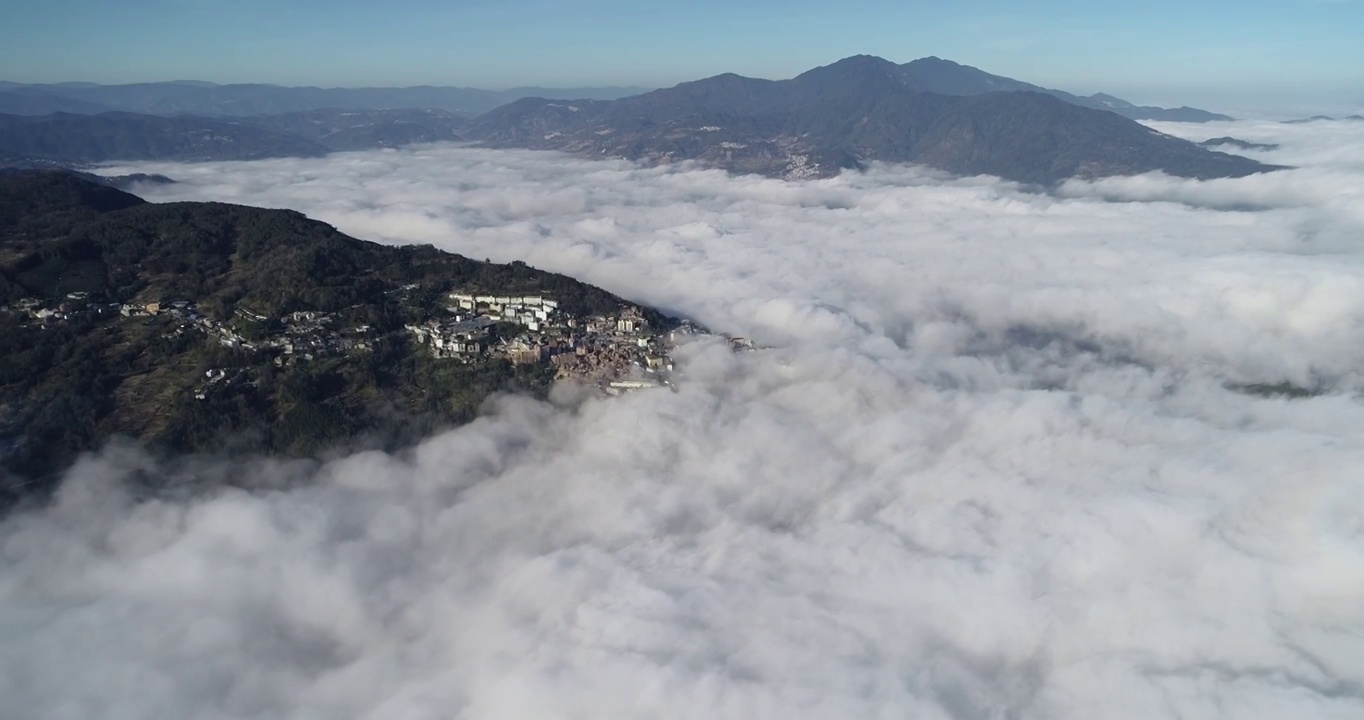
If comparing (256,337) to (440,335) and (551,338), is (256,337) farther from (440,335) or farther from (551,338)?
(551,338)

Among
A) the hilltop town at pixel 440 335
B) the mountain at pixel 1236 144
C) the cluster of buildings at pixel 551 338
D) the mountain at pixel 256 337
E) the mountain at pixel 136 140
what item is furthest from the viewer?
the mountain at pixel 1236 144

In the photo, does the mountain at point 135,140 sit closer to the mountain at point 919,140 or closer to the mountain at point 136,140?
the mountain at point 136,140

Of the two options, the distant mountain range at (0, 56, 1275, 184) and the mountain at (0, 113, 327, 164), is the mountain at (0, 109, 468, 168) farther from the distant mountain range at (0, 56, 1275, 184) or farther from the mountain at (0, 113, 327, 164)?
the distant mountain range at (0, 56, 1275, 184)

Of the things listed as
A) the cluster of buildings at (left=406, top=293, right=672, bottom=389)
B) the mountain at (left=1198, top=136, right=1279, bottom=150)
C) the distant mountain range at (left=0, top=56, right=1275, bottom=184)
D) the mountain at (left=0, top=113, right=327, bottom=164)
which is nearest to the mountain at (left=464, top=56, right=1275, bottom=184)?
the distant mountain range at (left=0, top=56, right=1275, bottom=184)

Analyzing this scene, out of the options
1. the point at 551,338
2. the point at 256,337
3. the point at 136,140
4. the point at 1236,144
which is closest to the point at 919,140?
the point at 1236,144

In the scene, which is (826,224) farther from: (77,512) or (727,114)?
(727,114)

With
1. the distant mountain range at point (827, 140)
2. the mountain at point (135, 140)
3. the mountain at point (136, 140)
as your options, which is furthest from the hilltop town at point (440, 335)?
the mountain at point (136, 140)

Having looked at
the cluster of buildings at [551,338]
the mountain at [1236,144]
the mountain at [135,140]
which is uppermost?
the mountain at [1236,144]
